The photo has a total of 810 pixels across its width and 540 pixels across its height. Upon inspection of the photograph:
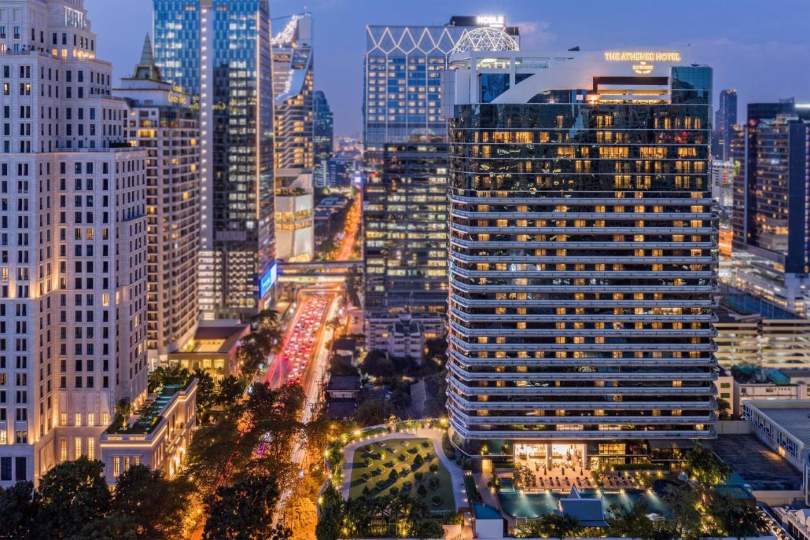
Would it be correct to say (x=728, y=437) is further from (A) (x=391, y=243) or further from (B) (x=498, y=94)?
(A) (x=391, y=243)

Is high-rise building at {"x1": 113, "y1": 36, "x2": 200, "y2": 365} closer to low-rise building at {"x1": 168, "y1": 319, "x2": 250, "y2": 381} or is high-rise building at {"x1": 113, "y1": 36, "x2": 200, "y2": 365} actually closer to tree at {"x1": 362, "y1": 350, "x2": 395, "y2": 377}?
low-rise building at {"x1": 168, "y1": 319, "x2": 250, "y2": 381}

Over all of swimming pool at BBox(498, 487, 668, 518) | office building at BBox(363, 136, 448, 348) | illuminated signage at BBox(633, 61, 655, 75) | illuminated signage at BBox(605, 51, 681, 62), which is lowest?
swimming pool at BBox(498, 487, 668, 518)

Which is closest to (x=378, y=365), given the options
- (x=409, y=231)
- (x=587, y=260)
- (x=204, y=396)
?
(x=204, y=396)

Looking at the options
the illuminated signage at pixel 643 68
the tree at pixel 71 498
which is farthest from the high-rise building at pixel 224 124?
the tree at pixel 71 498

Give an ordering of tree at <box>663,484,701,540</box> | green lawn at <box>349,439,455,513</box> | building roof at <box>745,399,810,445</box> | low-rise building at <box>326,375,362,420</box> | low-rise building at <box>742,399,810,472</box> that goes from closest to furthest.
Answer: tree at <box>663,484,701,540</box>
green lawn at <box>349,439,455,513</box>
low-rise building at <box>742,399,810,472</box>
building roof at <box>745,399,810,445</box>
low-rise building at <box>326,375,362,420</box>

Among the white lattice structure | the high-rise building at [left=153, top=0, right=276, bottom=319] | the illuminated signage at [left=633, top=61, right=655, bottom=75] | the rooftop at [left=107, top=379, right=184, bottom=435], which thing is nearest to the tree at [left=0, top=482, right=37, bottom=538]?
the rooftop at [left=107, top=379, right=184, bottom=435]

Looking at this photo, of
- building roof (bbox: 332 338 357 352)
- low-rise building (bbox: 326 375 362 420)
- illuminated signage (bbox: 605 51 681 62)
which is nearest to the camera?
illuminated signage (bbox: 605 51 681 62)

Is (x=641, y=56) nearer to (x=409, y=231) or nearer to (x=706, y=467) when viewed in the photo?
(x=706, y=467)

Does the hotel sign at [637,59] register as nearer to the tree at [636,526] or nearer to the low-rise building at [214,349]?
the tree at [636,526]

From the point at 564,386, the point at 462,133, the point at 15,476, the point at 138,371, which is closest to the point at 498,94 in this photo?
the point at 462,133
